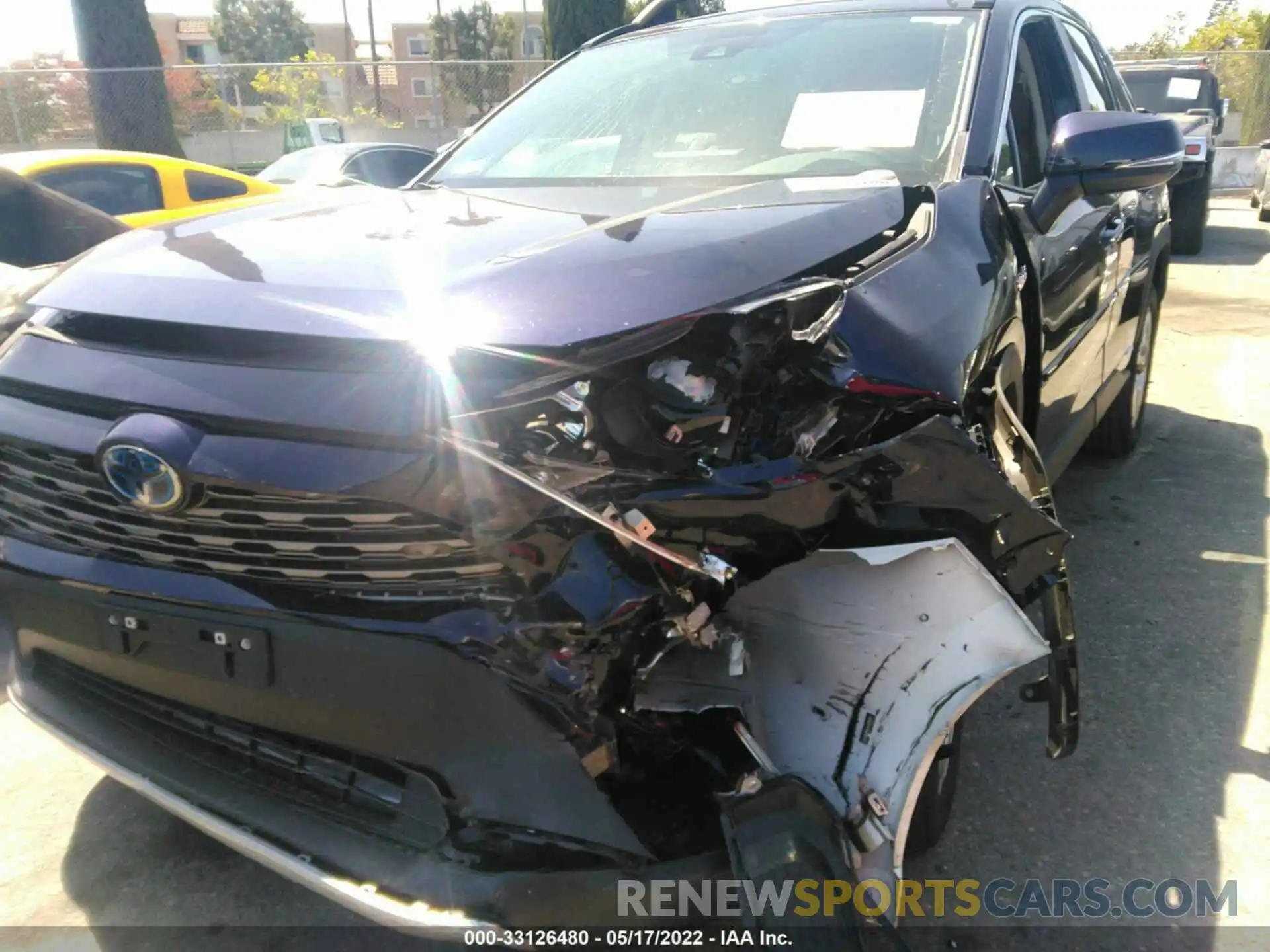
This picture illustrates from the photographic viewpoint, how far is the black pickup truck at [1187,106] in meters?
10.8

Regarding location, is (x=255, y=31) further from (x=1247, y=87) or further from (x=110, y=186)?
(x=110, y=186)

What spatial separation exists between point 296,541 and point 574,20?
21.2 m

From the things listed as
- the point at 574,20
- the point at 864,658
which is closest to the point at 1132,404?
the point at 864,658

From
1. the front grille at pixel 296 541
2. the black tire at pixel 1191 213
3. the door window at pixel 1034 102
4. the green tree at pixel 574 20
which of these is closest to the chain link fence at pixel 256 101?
the green tree at pixel 574 20

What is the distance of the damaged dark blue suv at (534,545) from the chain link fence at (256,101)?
47.2 feet

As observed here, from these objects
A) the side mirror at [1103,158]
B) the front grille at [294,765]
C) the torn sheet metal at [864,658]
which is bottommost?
the front grille at [294,765]

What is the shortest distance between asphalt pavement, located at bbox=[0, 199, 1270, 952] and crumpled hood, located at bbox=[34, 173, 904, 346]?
1364 millimetres

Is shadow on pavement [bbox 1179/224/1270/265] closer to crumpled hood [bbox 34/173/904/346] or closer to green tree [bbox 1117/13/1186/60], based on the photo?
crumpled hood [bbox 34/173/904/346]

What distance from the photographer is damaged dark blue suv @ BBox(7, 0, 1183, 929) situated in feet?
5.31

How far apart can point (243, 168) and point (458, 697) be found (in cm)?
1996

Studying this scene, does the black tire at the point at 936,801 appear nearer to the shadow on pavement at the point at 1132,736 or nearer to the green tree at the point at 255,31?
the shadow on pavement at the point at 1132,736

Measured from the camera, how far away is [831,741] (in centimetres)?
180

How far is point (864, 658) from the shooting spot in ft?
5.99

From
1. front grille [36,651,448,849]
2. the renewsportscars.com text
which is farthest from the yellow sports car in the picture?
the renewsportscars.com text
